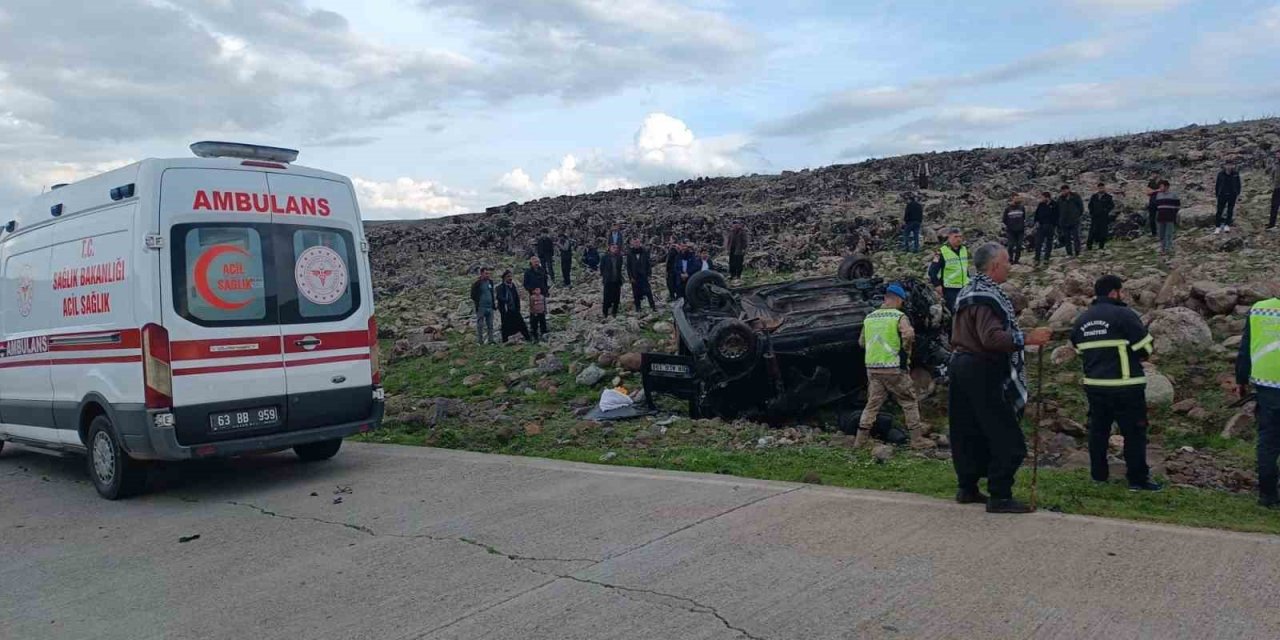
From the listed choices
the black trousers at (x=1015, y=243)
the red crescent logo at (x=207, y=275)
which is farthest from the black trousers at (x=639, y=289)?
the red crescent logo at (x=207, y=275)

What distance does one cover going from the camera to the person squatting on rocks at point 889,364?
8.55 meters

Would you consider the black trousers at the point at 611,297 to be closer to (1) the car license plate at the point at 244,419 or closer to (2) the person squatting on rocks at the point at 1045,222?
(2) the person squatting on rocks at the point at 1045,222

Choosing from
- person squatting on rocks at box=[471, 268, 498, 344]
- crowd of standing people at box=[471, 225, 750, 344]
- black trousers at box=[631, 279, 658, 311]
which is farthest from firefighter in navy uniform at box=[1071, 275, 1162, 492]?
black trousers at box=[631, 279, 658, 311]

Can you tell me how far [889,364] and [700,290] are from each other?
3365mm

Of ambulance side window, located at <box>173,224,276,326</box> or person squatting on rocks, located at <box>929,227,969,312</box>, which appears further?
person squatting on rocks, located at <box>929,227,969,312</box>

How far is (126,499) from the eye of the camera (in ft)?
26.0

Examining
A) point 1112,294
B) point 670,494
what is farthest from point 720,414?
point 1112,294

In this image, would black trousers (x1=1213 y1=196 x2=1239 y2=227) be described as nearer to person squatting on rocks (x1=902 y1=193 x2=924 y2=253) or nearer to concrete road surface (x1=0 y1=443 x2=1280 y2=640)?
person squatting on rocks (x1=902 y1=193 x2=924 y2=253)

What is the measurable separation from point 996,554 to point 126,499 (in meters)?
7.03

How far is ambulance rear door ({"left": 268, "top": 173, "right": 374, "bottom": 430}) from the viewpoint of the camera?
781 centimetres

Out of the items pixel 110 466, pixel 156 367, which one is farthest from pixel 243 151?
pixel 110 466

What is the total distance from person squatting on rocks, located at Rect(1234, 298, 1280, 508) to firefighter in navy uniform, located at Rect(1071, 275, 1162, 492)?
619 mm

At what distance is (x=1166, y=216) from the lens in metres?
16.0

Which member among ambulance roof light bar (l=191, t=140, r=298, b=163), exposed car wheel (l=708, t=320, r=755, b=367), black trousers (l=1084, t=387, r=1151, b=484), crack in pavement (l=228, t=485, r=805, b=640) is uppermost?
ambulance roof light bar (l=191, t=140, r=298, b=163)
